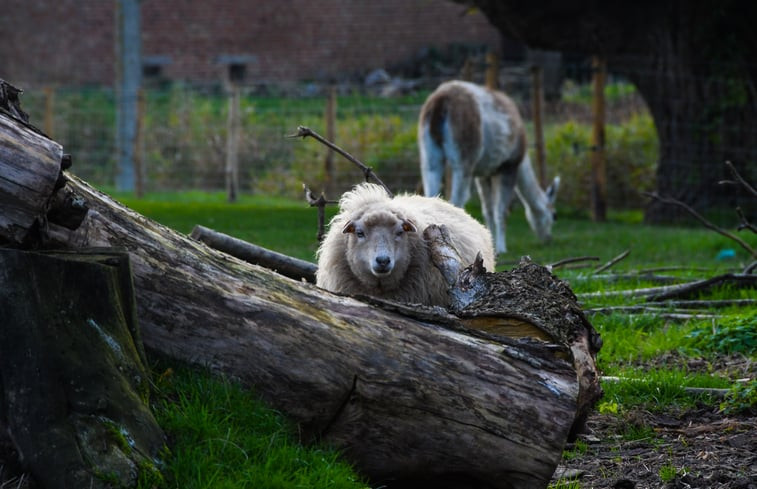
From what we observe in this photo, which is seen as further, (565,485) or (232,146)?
(232,146)

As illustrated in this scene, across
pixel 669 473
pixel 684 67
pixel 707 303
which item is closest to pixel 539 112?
pixel 684 67

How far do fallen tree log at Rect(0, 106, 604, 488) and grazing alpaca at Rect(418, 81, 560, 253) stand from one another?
26.9 ft

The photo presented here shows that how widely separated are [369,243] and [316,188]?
1222 cm

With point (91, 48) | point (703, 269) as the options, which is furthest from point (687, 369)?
point (91, 48)

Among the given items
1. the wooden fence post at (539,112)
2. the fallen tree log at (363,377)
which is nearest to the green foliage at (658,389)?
the fallen tree log at (363,377)

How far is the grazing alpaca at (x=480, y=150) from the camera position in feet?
40.5

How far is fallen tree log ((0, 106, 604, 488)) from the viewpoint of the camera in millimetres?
3918

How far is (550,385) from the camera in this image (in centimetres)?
399

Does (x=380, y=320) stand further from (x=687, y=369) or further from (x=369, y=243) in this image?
(x=687, y=369)

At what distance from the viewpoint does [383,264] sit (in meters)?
5.71

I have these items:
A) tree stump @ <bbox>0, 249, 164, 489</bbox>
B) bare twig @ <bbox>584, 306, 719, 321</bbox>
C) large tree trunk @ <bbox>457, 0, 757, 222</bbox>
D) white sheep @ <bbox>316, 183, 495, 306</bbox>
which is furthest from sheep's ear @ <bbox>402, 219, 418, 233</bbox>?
large tree trunk @ <bbox>457, 0, 757, 222</bbox>

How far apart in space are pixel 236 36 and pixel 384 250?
24.9m

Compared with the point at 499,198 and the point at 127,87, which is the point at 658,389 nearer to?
the point at 499,198

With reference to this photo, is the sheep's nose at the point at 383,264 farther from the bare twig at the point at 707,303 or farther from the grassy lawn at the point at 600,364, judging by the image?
the bare twig at the point at 707,303
